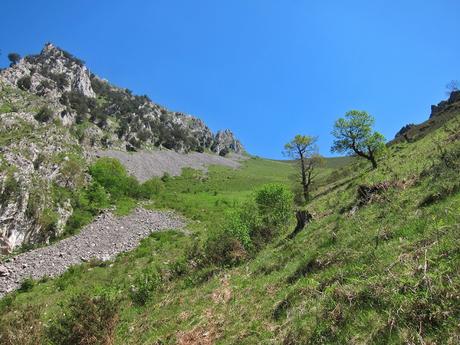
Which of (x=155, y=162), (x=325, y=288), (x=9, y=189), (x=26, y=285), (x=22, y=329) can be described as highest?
(x=155, y=162)

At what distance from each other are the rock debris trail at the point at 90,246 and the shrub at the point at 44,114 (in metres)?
44.2

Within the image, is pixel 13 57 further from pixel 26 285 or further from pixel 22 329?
pixel 22 329

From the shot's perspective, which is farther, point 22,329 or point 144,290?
point 144,290

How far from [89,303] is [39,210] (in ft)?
145

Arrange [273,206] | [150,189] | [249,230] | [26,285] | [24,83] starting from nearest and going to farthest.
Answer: [249,230] → [26,285] → [273,206] → [150,189] → [24,83]

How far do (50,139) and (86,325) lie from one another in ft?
219

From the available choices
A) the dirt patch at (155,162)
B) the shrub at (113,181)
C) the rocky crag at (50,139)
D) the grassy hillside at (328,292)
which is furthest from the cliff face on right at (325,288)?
the dirt patch at (155,162)

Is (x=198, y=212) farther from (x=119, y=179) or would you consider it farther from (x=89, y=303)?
(x=89, y=303)

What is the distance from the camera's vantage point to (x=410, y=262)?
31.3ft

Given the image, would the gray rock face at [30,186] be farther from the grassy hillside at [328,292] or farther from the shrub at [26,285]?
the grassy hillside at [328,292]

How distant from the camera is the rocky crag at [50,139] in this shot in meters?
53.3

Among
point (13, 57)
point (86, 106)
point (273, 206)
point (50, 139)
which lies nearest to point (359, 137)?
point (273, 206)

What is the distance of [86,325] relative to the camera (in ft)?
55.0

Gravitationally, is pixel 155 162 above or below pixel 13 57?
below
